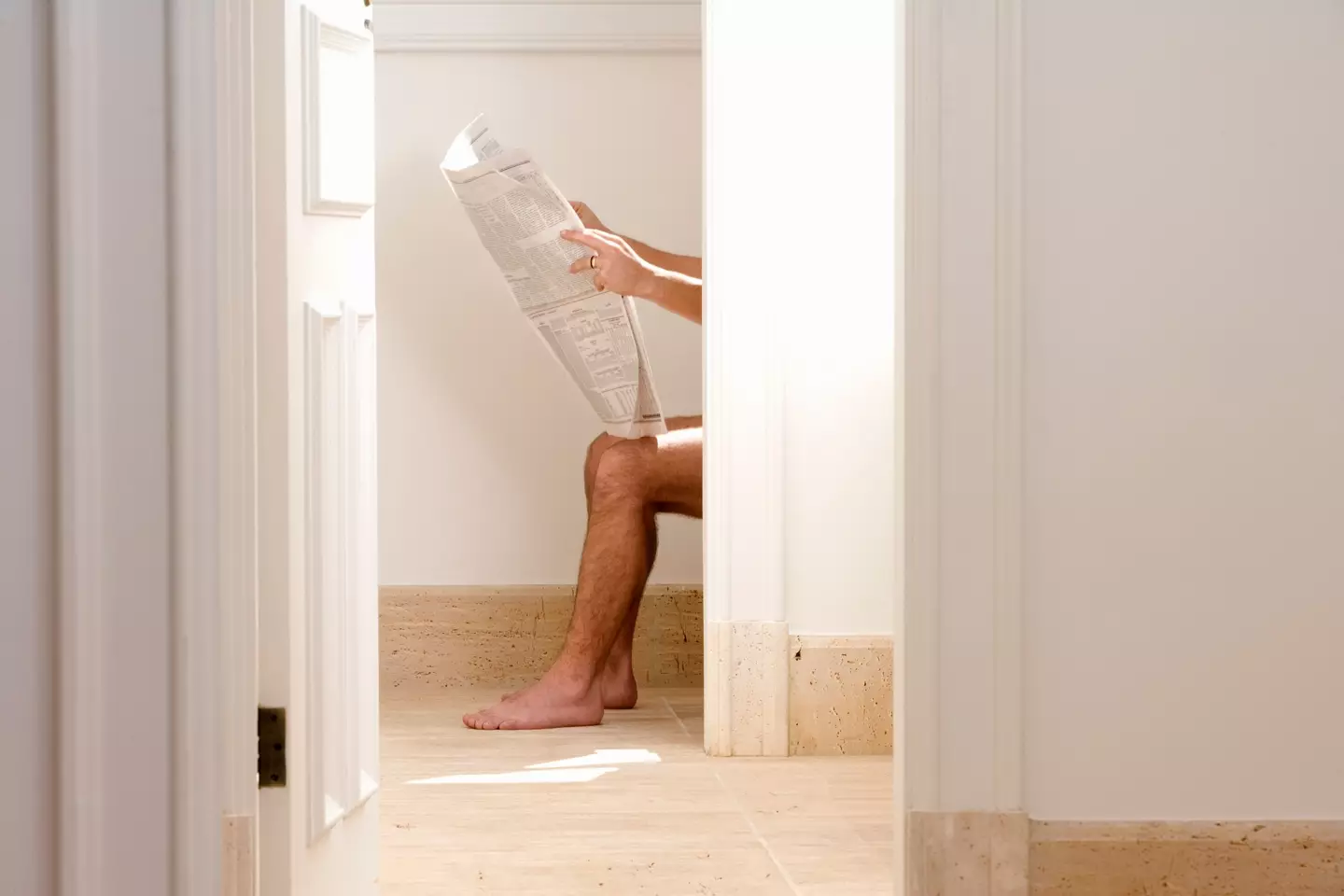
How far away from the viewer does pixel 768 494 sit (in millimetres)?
3230

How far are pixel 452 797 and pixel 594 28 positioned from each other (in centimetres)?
224

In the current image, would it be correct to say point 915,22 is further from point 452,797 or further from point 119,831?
point 452,797

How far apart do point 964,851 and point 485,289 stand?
8.63ft

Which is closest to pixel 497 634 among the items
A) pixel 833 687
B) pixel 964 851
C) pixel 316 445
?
pixel 833 687

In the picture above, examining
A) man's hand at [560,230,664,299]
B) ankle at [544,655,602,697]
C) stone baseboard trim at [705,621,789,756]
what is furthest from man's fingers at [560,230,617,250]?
ankle at [544,655,602,697]

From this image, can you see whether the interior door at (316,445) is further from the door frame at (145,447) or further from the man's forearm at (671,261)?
the man's forearm at (671,261)

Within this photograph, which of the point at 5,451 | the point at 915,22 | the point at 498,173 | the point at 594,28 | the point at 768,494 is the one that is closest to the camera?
the point at 5,451

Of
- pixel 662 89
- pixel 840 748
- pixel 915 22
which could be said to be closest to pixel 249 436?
pixel 915 22

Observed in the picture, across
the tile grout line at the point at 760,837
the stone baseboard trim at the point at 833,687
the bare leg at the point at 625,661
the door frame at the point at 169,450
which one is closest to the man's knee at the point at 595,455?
the bare leg at the point at 625,661

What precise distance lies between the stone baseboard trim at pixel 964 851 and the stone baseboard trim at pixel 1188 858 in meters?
0.03

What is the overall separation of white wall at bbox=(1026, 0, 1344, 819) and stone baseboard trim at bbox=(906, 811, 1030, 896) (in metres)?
0.06

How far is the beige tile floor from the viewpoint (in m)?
2.27

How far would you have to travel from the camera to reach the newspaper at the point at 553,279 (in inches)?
121

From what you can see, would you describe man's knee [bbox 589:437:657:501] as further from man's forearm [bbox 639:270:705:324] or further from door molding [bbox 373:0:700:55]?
door molding [bbox 373:0:700:55]
